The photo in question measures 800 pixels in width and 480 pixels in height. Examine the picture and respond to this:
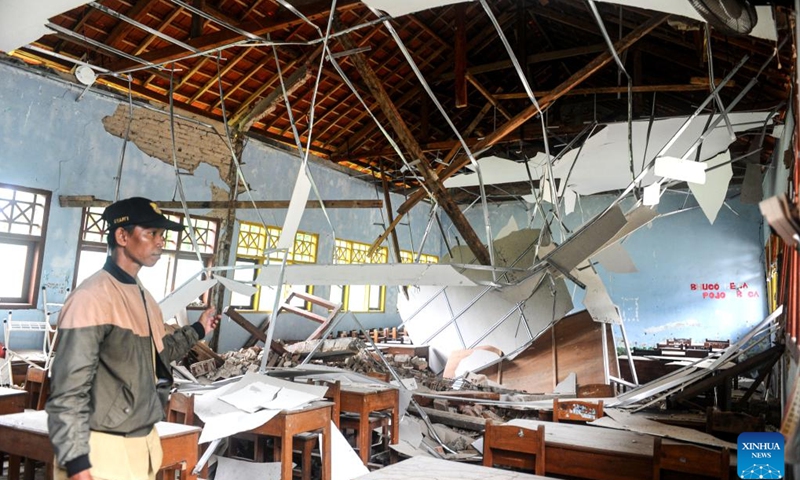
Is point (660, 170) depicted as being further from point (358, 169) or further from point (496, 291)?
point (358, 169)

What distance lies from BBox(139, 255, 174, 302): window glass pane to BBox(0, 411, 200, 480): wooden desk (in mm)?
6711

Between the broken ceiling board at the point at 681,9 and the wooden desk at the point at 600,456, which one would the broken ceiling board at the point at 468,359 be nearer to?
the wooden desk at the point at 600,456

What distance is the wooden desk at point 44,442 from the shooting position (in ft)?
8.96

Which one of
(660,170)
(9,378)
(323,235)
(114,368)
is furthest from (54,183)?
(660,170)

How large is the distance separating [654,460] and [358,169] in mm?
12133

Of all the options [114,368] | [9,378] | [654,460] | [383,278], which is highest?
[383,278]

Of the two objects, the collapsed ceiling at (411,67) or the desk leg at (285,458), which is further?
the collapsed ceiling at (411,67)

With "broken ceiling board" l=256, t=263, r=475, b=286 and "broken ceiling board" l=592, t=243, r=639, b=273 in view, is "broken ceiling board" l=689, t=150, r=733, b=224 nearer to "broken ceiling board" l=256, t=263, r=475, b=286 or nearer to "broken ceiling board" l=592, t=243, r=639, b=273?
"broken ceiling board" l=592, t=243, r=639, b=273

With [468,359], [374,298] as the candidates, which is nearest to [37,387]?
[468,359]

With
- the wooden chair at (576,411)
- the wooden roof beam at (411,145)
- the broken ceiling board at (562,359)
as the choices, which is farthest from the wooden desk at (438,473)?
the broken ceiling board at (562,359)

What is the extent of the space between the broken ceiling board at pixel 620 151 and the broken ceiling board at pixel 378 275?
7.43ft

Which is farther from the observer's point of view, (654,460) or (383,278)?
(383,278)

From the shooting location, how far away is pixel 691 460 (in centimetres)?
278

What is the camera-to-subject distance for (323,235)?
1291 centimetres
